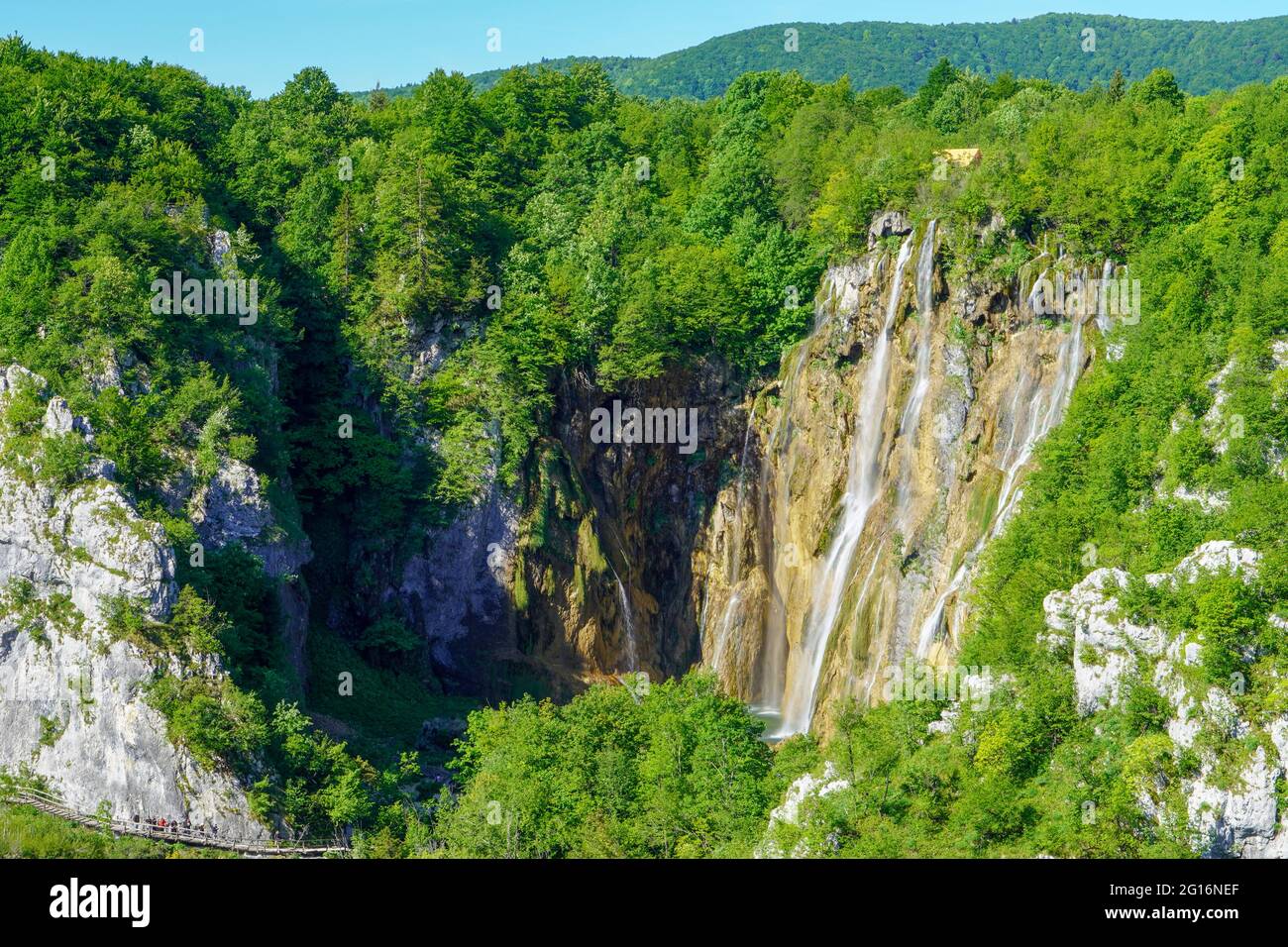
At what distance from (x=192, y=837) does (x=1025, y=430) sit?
28618 mm

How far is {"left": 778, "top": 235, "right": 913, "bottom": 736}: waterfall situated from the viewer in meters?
60.1

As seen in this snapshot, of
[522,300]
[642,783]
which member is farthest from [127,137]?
[642,783]

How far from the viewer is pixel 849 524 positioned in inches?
2394

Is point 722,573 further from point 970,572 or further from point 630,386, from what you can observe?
point 970,572

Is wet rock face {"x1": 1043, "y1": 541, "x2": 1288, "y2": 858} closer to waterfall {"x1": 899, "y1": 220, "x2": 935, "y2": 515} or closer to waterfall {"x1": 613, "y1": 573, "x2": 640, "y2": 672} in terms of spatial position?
waterfall {"x1": 899, "y1": 220, "x2": 935, "y2": 515}

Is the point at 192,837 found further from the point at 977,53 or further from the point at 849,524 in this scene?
the point at 977,53

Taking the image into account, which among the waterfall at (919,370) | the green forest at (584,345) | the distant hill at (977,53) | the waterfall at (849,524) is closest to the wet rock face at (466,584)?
the green forest at (584,345)

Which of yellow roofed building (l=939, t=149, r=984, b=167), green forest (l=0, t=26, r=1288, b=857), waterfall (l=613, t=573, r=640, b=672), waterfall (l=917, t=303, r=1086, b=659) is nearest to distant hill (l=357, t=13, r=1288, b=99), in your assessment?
green forest (l=0, t=26, r=1288, b=857)

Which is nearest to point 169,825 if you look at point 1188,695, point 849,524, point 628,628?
point 628,628

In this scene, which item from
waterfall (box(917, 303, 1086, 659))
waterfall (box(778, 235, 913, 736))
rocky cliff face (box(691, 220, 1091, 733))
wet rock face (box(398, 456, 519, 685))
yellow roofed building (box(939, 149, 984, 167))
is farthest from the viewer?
yellow roofed building (box(939, 149, 984, 167))

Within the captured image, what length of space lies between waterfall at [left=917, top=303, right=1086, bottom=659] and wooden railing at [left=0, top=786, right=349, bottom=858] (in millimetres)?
19998

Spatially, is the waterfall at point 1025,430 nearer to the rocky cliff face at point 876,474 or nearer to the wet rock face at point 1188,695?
the rocky cliff face at point 876,474

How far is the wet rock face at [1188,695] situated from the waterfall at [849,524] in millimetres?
14399

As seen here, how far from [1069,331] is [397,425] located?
2414cm
